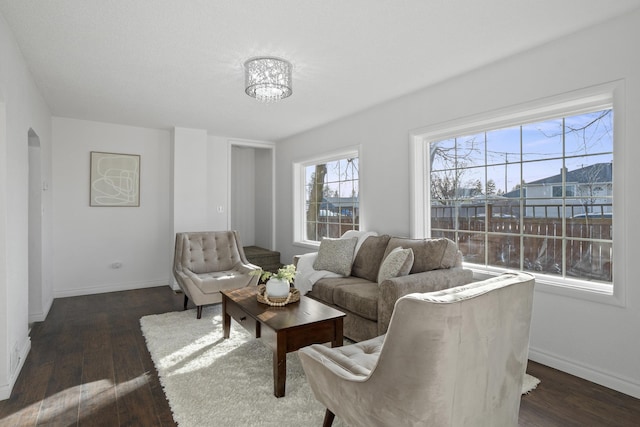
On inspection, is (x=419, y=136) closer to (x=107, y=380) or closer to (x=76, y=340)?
(x=107, y=380)

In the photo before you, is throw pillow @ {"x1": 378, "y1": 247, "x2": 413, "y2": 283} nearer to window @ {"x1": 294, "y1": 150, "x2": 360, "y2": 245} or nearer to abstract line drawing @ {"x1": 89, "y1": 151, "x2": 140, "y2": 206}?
window @ {"x1": 294, "y1": 150, "x2": 360, "y2": 245}

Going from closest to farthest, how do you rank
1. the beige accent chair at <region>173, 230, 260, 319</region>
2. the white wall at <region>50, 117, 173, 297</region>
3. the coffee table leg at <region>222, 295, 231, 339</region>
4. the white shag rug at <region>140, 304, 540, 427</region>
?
the white shag rug at <region>140, 304, 540, 427</region>, the coffee table leg at <region>222, 295, 231, 339</region>, the beige accent chair at <region>173, 230, 260, 319</region>, the white wall at <region>50, 117, 173, 297</region>

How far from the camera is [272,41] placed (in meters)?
2.54

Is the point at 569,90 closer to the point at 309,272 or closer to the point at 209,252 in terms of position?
the point at 309,272

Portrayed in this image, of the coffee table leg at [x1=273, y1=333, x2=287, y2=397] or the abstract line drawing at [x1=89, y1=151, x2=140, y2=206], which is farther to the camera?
the abstract line drawing at [x1=89, y1=151, x2=140, y2=206]

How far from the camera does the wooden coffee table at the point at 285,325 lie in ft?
7.42

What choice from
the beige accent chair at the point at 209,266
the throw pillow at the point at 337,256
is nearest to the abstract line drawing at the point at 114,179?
the beige accent chair at the point at 209,266

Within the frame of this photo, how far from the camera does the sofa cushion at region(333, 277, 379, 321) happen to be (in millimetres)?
2885

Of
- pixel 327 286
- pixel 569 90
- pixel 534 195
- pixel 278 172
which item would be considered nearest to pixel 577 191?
pixel 534 195

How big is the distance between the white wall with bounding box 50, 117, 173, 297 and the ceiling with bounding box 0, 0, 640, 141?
108 cm

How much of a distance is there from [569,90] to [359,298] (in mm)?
2219

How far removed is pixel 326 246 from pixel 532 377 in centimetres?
223

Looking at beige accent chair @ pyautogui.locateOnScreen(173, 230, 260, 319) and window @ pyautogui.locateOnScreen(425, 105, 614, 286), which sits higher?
window @ pyautogui.locateOnScreen(425, 105, 614, 286)

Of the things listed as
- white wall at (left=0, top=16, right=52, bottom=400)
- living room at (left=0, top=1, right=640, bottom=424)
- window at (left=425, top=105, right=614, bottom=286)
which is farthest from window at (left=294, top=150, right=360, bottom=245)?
white wall at (left=0, top=16, right=52, bottom=400)
